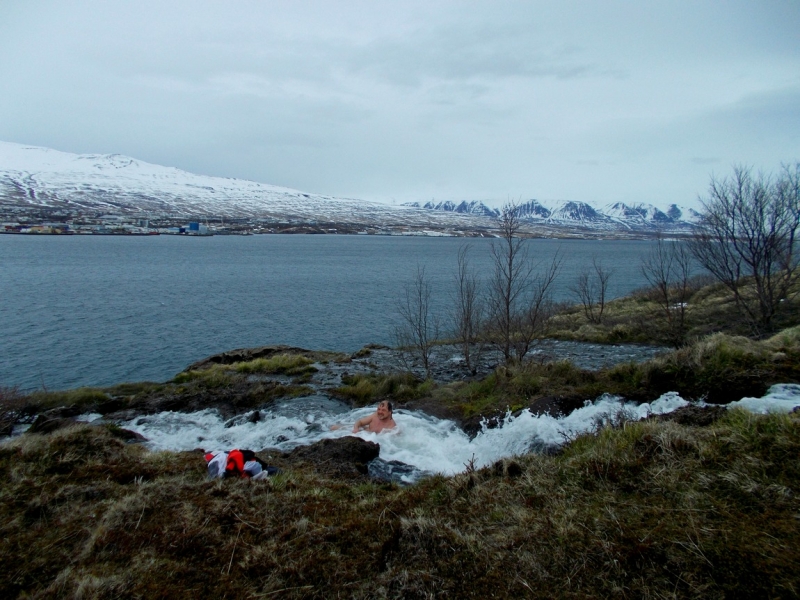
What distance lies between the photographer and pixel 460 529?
4.46m

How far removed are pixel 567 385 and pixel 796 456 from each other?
7.20 meters

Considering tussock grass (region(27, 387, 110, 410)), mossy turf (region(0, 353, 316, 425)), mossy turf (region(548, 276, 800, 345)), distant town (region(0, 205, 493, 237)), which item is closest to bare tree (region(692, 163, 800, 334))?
mossy turf (region(548, 276, 800, 345))

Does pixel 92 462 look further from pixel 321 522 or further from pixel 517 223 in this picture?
pixel 517 223

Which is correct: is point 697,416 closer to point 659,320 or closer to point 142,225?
point 659,320

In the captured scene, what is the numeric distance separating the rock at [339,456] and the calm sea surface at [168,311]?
17.0 meters

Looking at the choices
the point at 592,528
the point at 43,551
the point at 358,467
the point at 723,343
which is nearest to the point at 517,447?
the point at 358,467

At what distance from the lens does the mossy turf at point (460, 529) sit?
359 cm

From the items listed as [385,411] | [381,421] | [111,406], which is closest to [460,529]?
[385,411]

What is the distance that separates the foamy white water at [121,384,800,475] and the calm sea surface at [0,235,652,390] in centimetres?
1207

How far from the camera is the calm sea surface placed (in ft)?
78.6

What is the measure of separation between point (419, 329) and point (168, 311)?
2770 centimetres

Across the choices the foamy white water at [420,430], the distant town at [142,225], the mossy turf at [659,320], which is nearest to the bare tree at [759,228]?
the mossy turf at [659,320]

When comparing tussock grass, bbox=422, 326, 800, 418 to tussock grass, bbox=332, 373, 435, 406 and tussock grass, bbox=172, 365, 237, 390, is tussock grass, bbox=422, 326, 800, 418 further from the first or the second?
tussock grass, bbox=172, 365, 237, 390

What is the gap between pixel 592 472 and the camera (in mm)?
5137
